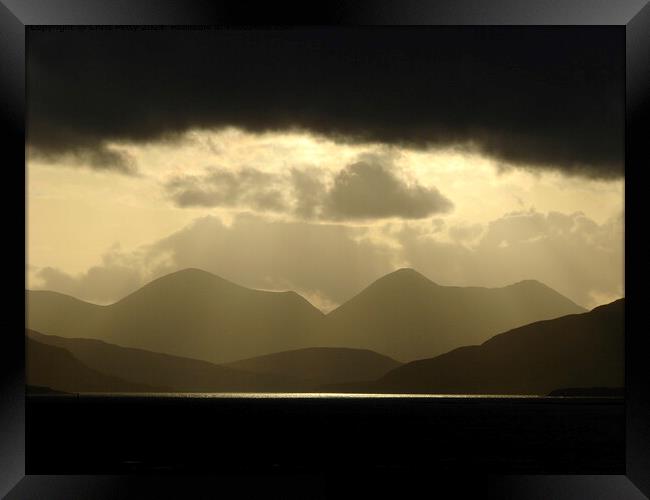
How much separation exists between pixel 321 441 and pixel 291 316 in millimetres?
6901

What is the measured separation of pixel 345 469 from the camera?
3.98 m

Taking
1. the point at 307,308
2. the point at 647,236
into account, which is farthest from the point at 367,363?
the point at 647,236

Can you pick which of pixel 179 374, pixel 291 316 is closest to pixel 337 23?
pixel 179 374

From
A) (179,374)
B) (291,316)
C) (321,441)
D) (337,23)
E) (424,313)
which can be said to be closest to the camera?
(337,23)

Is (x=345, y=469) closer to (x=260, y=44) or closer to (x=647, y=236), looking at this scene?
(x=647, y=236)

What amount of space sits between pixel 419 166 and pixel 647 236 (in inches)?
247

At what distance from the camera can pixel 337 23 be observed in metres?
3.36

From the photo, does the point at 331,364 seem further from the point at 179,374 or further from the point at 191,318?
the point at 179,374

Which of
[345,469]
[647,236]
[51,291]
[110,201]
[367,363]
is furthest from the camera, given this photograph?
[367,363]

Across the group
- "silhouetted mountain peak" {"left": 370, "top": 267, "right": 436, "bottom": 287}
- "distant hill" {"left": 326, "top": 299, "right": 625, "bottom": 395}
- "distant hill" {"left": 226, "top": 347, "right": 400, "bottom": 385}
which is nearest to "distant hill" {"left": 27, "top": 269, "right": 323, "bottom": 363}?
"distant hill" {"left": 226, "top": 347, "right": 400, "bottom": 385}

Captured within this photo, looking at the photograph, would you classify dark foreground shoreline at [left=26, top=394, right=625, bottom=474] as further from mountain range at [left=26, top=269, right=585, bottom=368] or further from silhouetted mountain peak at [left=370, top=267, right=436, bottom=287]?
silhouetted mountain peak at [left=370, top=267, right=436, bottom=287]

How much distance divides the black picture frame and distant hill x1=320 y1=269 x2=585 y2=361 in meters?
4.20

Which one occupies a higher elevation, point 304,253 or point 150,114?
point 150,114

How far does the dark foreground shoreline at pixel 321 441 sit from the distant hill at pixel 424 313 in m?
1.80
